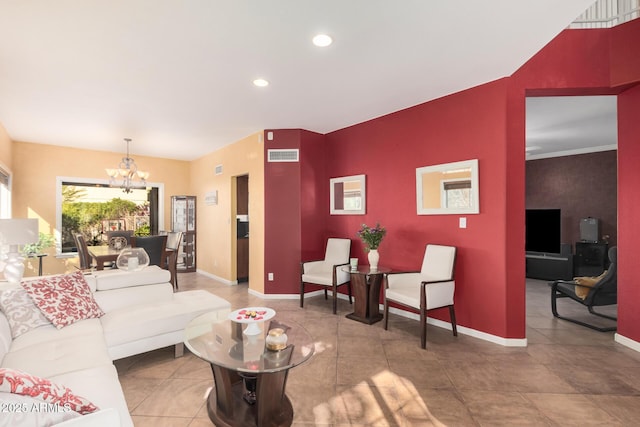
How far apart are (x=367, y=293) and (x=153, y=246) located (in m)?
3.23

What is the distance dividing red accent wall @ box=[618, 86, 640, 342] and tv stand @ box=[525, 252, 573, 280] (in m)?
3.28

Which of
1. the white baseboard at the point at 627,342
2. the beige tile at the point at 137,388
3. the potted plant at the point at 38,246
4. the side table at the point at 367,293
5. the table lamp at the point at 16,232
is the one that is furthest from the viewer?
the potted plant at the point at 38,246

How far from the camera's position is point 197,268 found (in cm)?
719

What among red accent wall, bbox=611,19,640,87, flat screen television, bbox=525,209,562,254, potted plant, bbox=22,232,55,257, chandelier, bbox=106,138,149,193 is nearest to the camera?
red accent wall, bbox=611,19,640,87

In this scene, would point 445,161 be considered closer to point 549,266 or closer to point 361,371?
point 361,371

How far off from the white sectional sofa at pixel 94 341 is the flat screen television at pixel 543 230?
20.9 feet

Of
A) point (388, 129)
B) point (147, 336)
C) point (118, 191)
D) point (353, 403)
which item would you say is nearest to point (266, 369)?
point (353, 403)

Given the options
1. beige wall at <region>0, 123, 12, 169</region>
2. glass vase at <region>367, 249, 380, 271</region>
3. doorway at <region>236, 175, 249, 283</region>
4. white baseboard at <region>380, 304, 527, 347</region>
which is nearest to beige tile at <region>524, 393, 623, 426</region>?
white baseboard at <region>380, 304, 527, 347</region>

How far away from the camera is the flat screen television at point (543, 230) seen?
21.0 ft

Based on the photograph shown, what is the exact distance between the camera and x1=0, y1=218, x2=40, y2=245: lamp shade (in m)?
3.59

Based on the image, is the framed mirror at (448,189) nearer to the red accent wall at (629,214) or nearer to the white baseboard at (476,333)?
the white baseboard at (476,333)

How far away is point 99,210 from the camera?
256 inches

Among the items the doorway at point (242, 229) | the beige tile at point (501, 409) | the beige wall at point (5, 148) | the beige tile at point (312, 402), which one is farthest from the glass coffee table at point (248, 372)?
the beige wall at point (5, 148)

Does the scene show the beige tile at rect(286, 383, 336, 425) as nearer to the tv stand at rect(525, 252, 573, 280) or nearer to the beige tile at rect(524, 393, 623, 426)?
the beige tile at rect(524, 393, 623, 426)
